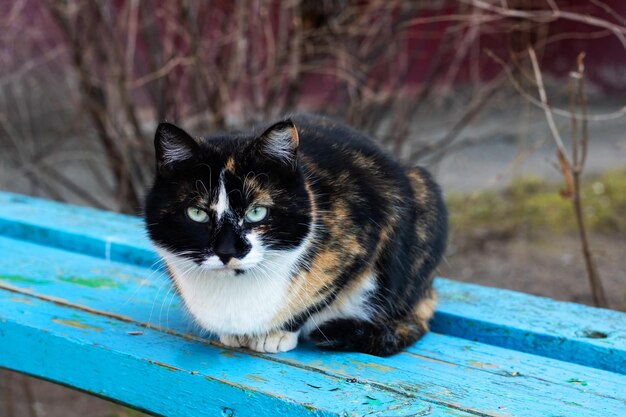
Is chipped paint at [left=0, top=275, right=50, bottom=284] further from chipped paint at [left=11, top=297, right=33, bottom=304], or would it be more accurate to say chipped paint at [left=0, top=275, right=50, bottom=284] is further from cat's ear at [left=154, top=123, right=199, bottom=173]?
cat's ear at [left=154, top=123, right=199, bottom=173]

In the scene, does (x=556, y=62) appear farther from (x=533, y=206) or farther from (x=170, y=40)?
(x=170, y=40)

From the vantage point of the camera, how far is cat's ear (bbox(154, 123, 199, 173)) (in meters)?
1.67

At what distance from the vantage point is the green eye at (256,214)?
1.68 meters

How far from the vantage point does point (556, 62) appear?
20.7 feet

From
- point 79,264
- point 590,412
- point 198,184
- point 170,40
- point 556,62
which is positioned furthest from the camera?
point 556,62

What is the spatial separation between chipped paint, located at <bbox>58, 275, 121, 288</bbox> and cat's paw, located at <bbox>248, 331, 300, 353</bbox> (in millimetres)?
614

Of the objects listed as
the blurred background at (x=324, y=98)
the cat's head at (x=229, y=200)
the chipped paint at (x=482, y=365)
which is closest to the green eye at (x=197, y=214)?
the cat's head at (x=229, y=200)

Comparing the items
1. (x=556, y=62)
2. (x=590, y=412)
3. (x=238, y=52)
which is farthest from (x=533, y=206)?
(x=590, y=412)

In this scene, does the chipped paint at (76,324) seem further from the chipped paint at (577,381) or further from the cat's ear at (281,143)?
the chipped paint at (577,381)

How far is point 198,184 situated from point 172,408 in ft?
1.49

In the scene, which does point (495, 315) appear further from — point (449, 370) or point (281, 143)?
point (281, 143)

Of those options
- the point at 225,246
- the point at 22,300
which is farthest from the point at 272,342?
the point at 22,300

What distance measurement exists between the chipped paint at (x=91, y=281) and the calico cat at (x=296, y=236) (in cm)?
49

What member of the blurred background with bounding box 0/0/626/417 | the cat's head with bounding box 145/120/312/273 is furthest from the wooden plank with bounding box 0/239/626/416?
the blurred background with bounding box 0/0/626/417
